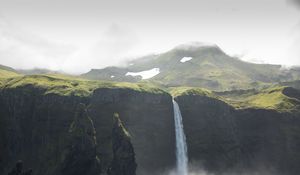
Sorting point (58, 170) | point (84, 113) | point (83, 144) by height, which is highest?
point (84, 113)

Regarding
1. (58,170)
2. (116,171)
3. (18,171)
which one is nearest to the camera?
(18,171)

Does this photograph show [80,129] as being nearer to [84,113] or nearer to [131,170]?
[84,113]

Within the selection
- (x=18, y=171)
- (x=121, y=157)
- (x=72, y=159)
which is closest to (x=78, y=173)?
(x=72, y=159)

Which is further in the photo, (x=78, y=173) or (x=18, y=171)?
(x=78, y=173)

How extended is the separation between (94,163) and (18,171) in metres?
46.8

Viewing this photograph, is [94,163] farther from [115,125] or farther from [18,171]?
[18,171]

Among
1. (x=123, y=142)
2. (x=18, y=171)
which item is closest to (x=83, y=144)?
(x=123, y=142)

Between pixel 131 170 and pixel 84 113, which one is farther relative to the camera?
pixel 84 113

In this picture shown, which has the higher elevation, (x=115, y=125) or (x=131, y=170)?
(x=115, y=125)

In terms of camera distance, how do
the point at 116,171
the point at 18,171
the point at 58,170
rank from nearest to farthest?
the point at 18,171 < the point at 116,171 < the point at 58,170

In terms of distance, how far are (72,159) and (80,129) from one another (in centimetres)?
1485

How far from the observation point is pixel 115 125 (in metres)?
187

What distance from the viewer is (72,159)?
7333 inches

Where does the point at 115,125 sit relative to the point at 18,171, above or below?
above
